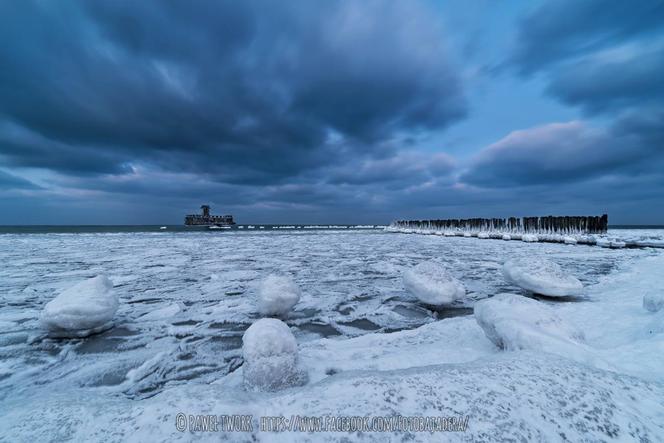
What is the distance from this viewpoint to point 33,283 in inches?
265

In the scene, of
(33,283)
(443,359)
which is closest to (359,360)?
(443,359)

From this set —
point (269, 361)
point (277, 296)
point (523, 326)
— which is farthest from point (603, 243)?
point (269, 361)

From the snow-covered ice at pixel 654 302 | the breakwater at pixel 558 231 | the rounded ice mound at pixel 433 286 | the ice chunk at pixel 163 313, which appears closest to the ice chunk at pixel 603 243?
the breakwater at pixel 558 231

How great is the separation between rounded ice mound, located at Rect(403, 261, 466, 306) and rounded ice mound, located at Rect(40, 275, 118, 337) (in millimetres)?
4858

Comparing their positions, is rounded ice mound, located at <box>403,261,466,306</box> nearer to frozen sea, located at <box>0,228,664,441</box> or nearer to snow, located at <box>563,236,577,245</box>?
frozen sea, located at <box>0,228,664,441</box>

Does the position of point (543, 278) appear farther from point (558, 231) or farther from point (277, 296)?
point (558, 231)

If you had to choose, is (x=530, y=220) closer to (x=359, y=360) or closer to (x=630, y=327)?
(x=630, y=327)

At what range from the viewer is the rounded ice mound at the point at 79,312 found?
3.71 meters

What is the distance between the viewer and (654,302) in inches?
149

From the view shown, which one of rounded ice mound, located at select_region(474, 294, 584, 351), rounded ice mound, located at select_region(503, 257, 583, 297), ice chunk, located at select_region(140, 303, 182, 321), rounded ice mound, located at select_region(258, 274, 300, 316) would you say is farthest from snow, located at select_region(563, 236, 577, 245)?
ice chunk, located at select_region(140, 303, 182, 321)

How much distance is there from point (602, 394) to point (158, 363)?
3.96 metres

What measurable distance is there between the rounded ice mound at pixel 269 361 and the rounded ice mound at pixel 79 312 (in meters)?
2.77

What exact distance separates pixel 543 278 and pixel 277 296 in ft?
16.2

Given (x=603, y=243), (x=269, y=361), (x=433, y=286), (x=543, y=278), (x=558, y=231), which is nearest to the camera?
(x=269, y=361)
